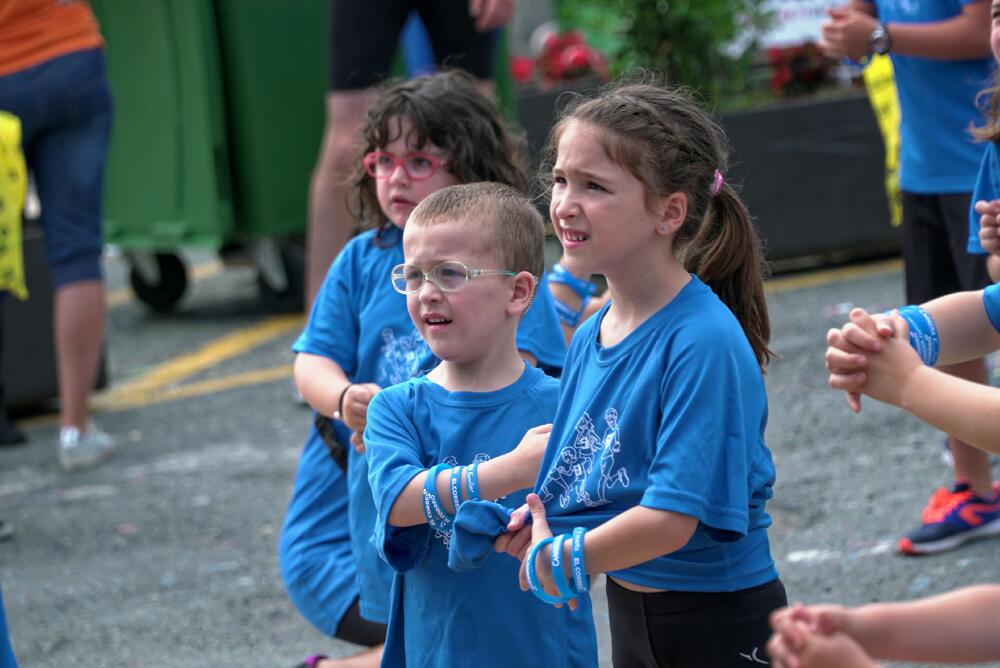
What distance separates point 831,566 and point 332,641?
1.23m

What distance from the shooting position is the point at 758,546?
222cm

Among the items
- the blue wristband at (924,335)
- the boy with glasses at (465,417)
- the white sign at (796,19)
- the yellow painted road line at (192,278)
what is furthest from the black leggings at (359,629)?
the white sign at (796,19)

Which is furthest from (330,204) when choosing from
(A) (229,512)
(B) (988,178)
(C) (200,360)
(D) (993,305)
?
(D) (993,305)

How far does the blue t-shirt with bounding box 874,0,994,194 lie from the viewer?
375 centimetres

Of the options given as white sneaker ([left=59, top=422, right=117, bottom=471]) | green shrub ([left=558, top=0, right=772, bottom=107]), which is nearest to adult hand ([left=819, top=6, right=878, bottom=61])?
white sneaker ([left=59, top=422, right=117, bottom=471])

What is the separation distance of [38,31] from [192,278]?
3590 mm

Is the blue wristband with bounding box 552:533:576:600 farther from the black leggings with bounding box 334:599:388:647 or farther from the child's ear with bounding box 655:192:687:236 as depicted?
the black leggings with bounding box 334:599:388:647

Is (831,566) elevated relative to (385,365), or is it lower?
lower

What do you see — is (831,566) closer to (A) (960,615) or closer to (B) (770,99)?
(A) (960,615)

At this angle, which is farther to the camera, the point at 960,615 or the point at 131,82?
the point at 131,82

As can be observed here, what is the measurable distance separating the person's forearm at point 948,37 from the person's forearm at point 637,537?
207cm

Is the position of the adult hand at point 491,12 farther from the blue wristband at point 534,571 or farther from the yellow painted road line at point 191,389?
the blue wristband at point 534,571

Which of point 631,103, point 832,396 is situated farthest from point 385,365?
point 832,396

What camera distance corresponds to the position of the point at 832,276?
7062 mm
